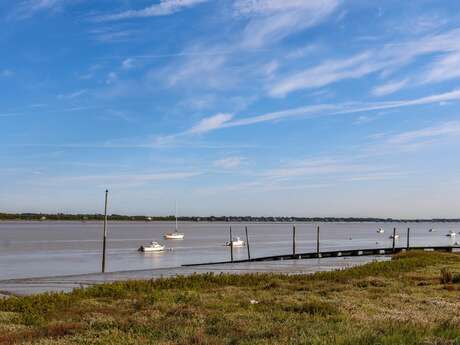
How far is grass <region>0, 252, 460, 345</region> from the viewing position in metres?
10.7

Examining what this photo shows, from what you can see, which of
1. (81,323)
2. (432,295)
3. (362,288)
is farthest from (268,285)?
(81,323)

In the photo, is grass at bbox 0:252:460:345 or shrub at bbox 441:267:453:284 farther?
shrub at bbox 441:267:453:284

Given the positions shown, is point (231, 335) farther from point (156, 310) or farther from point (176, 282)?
point (176, 282)

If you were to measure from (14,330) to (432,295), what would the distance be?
492 inches

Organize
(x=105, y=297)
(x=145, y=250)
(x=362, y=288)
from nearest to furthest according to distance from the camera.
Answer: (x=105, y=297) < (x=362, y=288) < (x=145, y=250)

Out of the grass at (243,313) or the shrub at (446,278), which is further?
the shrub at (446,278)

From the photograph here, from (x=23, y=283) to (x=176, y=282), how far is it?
7357mm

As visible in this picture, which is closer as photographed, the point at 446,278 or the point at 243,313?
the point at 243,313

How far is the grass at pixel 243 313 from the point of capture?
35.0 ft

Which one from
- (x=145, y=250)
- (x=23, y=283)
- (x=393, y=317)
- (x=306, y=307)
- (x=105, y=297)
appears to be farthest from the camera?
(x=145, y=250)

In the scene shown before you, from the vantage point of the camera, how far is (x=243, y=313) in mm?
13664

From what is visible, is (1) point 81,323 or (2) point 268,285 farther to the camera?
(2) point 268,285

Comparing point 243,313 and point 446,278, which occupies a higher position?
point 243,313

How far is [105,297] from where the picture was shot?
1744 cm
